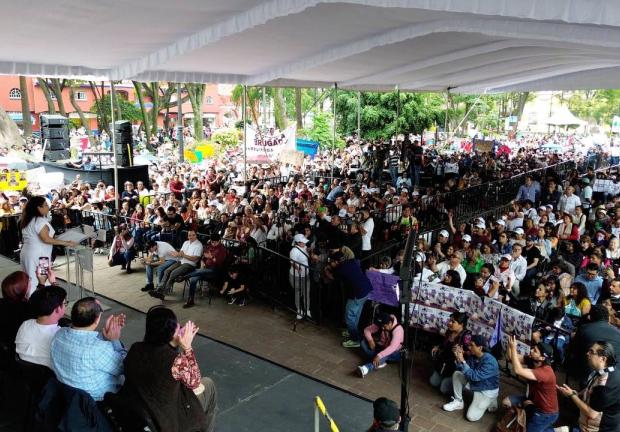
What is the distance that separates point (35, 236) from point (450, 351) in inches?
215

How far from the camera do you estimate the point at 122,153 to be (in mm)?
21312

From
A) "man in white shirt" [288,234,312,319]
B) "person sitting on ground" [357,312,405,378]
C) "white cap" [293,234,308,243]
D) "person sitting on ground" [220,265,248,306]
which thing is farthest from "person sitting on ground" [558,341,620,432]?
"person sitting on ground" [220,265,248,306]

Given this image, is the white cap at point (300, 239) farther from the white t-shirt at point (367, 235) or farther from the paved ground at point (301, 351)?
the white t-shirt at point (367, 235)

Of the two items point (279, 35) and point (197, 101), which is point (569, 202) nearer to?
point (279, 35)

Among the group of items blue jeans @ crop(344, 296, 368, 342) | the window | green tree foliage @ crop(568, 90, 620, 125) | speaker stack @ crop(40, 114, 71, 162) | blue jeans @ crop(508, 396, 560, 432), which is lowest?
blue jeans @ crop(508, 396, 560, 432)

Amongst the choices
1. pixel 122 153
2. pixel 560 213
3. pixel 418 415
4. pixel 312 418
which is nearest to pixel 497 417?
pixel 418 415

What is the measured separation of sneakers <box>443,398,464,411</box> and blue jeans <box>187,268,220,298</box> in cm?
488

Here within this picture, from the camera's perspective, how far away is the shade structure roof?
682 centimetres

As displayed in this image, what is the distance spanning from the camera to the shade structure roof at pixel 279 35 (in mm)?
6818

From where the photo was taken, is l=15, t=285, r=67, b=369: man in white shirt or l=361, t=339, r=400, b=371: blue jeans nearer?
l=15, t=285, r=67, b=369: man in white shirt

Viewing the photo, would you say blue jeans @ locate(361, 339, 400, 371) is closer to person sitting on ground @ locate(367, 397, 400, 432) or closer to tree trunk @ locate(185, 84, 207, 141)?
person sitting on ground @ locate(367, 397, 400, 432)

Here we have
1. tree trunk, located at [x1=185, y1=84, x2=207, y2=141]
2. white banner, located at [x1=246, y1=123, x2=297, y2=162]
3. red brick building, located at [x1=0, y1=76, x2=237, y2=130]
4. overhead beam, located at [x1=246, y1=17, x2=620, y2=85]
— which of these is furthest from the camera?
red brick building, located at [x1=0, y1=76, x2=237, y2=130]

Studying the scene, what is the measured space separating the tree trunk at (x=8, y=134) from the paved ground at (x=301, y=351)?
99.6 feet

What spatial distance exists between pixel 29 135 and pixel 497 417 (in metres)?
43.8
